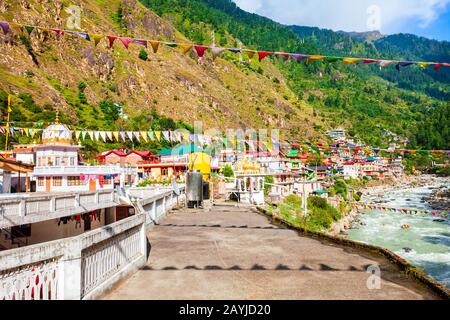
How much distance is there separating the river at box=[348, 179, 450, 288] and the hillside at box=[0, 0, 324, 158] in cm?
5576

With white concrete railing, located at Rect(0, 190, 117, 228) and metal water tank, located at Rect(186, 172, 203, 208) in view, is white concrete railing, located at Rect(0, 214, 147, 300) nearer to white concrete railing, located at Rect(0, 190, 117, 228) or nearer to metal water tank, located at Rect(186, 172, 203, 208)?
white concrete railing, located at Rect(0, 190, 117, 228)

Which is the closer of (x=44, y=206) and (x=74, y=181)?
(x=44, y=206)

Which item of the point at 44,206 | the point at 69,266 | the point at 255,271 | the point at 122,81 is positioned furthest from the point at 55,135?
the point at 122,81

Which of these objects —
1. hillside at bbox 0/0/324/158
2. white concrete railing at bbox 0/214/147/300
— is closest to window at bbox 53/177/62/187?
white concrete railing at bbox 0/214/147/300

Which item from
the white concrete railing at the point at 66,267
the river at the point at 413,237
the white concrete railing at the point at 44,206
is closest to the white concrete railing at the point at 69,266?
the white concrete railing at the point at 66,267

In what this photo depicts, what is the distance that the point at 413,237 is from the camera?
51.1 metres

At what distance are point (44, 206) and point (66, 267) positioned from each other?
35.3 ft

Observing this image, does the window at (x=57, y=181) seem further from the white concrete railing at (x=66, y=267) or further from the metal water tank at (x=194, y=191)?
the white concrete railing at (x=66, y=267)

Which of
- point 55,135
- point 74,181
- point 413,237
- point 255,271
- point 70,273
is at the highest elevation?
point 55,135

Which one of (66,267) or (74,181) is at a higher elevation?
(74,181)

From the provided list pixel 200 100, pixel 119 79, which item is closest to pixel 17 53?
pixel 119 79

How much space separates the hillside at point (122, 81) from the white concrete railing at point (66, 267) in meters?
64.6

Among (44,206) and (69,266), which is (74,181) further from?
(69,266)
